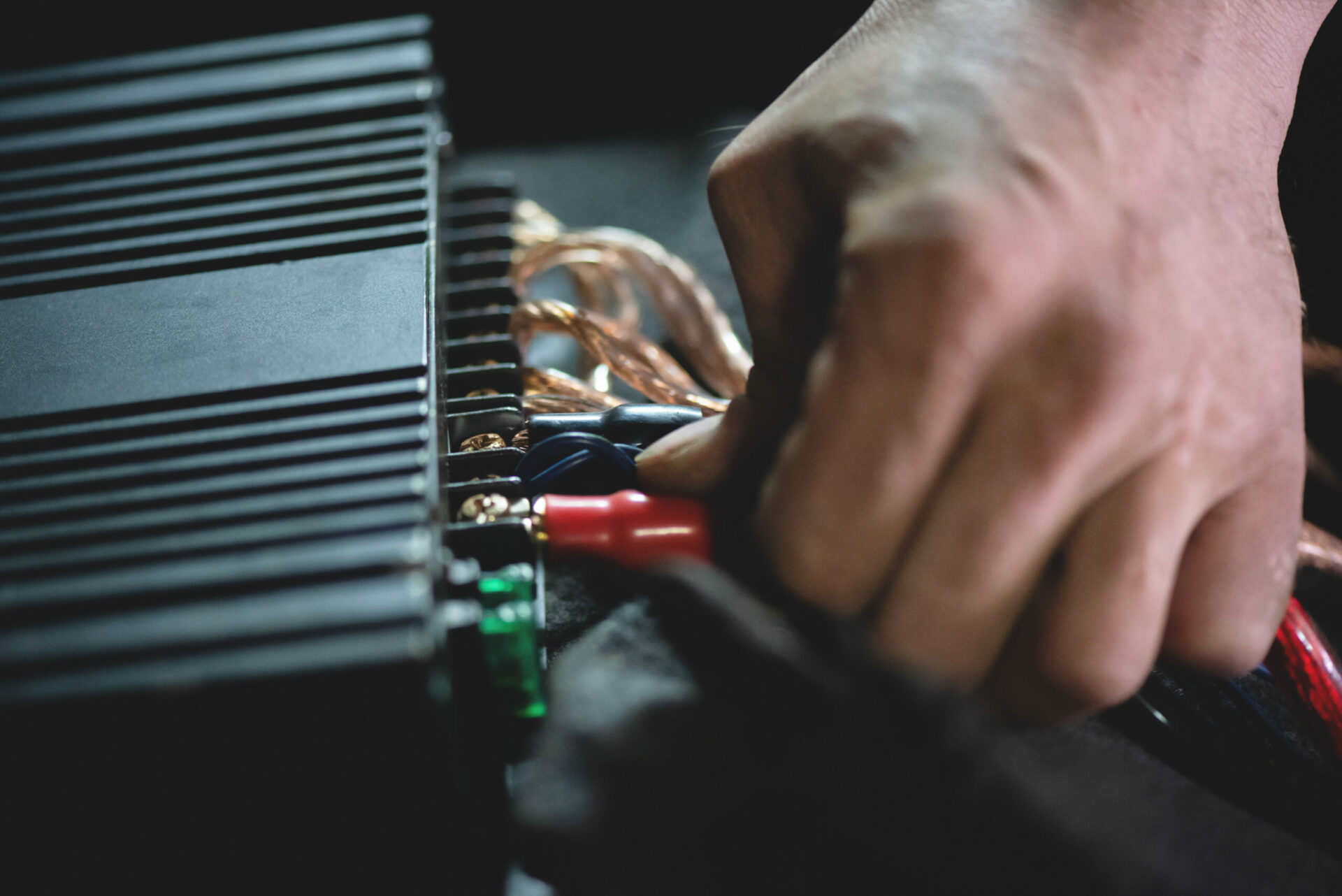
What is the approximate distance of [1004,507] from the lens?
40 cm

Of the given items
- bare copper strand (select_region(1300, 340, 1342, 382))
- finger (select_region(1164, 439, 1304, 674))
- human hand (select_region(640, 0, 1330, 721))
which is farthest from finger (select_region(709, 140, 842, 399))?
bare copper strand (select_region(1300, 340, 1342, 382))

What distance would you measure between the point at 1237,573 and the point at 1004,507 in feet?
0.57

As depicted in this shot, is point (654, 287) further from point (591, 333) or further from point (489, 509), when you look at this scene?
point (489, 509)

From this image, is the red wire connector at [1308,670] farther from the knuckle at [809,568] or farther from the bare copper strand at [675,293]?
the bare copper strand at [675,293]

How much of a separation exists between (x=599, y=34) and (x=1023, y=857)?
1366 millimetres

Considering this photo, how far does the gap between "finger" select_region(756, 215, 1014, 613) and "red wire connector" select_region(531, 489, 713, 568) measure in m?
0.07

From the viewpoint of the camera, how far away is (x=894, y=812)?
347mm

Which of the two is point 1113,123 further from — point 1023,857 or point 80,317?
point 80,317

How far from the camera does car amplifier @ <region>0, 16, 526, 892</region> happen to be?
363 mm

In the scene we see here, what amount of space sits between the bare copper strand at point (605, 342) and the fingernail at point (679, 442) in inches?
7.5

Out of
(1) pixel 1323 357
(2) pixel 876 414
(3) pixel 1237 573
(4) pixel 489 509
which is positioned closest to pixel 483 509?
(4) pixel 489 509

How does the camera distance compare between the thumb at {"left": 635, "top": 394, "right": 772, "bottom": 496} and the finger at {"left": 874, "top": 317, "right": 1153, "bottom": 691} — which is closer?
the finger at {"left": 874, "top": 317, "right": 1153, "bottom": 691}

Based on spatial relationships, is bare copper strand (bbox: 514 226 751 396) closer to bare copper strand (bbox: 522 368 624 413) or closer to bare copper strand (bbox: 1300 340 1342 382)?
bare copper strand (bbox: 522 368 624 413)

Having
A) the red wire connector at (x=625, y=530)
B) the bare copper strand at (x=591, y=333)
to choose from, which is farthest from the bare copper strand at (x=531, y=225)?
the red wire connector at (x=625, y=530)
